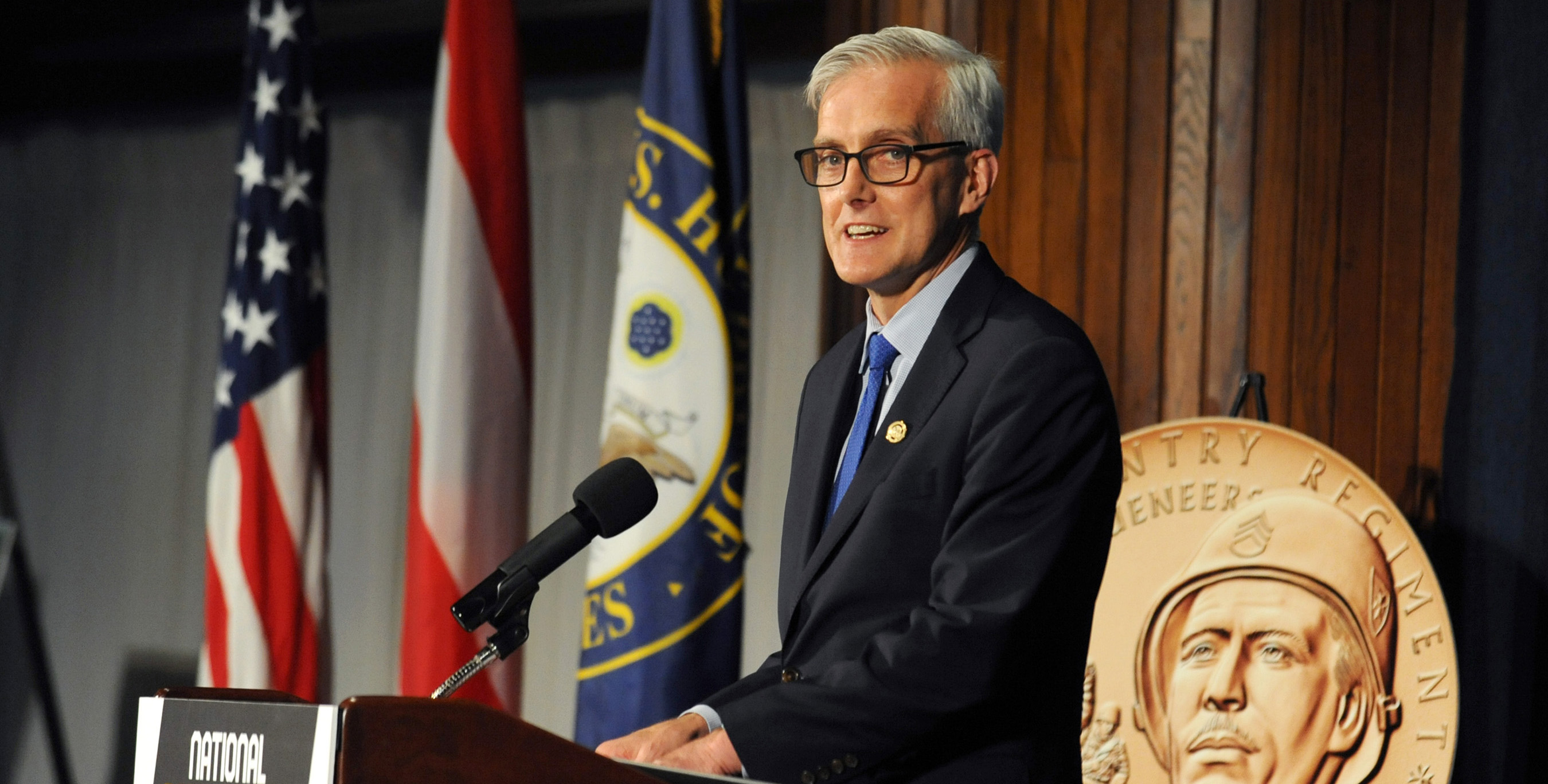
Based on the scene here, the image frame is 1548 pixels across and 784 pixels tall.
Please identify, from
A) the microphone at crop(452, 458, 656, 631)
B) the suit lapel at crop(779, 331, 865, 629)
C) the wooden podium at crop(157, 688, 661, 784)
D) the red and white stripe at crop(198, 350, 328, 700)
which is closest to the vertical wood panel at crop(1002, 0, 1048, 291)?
the suit lapel at crop(779, 331, 865, 629)

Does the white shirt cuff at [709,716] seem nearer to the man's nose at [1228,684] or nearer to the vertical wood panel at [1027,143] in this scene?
the man's nose at [1228,684]

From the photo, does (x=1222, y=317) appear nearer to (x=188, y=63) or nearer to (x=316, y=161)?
(x=316, y=161)

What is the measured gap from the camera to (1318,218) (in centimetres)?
286

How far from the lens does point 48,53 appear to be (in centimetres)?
523

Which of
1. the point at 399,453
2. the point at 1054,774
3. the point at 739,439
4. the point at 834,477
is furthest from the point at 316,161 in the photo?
the point at 1054,774

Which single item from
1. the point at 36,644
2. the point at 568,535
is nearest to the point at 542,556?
the point at 568,535

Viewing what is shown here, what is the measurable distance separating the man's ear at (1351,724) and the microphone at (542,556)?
1.36m

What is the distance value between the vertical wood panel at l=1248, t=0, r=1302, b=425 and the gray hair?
157 cm

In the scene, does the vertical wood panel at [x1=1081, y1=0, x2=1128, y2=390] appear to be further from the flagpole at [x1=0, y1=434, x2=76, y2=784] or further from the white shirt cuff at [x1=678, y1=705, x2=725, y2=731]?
the flagpole at [x1=0, y1=434, x2=76, y2=784]

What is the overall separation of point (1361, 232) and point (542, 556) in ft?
6.88

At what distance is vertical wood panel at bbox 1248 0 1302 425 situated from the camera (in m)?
2.86

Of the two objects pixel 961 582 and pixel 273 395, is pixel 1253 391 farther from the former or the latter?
pixel 273 395

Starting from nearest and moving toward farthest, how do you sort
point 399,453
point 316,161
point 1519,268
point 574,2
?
point 1519,268, point 316,161, point 574,2, point 399,453

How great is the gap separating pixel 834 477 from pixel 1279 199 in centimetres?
171
